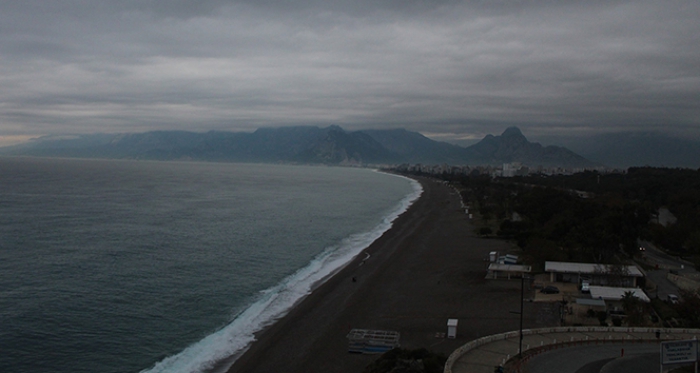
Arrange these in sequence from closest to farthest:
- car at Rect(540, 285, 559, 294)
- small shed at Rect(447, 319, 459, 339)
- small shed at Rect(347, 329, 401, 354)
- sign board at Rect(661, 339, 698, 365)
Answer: sign board at Rect(661, 339, 698, 365)
small shed at Rect(347, 329, 401, 354)
small shed at Rect(447, 319, 459, 339)
car at Rect(540, 285, 559, 294)

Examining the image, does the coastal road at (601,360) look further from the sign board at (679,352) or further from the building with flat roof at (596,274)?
the building with flat roof at (596,274)

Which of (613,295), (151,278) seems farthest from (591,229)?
(151,278)

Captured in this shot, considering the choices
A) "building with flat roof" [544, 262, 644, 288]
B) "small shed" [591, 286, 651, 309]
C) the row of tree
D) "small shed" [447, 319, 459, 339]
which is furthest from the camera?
the row of tree

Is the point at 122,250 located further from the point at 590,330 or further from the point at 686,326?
the point at 686,326

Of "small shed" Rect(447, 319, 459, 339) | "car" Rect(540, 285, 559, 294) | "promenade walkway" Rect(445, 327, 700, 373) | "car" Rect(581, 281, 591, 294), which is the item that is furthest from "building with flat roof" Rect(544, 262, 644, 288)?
"small shed" Rect(447, 319, 459, 339)

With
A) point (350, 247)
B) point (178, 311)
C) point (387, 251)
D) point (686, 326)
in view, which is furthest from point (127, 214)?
point (686, 326)

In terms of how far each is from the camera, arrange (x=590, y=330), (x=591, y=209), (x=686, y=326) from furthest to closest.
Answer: (x=591, y=209), (x=686, y=326), (x=590, y=330)

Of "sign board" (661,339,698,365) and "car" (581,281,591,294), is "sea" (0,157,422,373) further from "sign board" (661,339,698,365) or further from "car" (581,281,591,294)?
"car" (581,281,591,294)

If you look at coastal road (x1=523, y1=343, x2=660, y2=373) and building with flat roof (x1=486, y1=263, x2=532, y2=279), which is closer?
coastal road (x1=523, y1=343, x2=660, y2=373)
